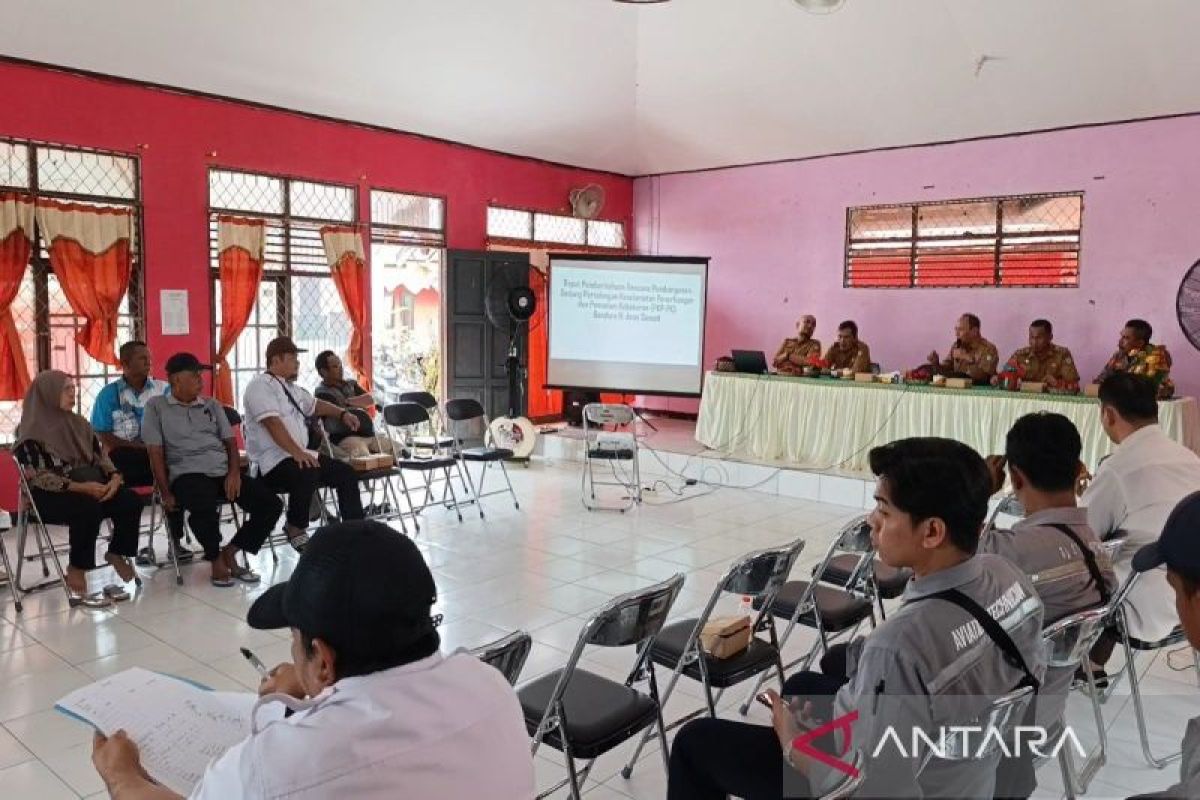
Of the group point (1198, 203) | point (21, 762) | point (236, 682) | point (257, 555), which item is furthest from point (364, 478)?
point (1198, 203)

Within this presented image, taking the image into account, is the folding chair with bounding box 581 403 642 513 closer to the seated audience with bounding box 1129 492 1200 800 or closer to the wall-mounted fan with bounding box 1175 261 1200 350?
the wall-mounted fan with bounding box 1175 261 1200 350

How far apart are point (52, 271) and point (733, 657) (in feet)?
18.3

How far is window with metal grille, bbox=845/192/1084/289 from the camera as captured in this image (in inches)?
328

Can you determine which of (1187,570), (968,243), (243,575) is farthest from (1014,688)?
(968,243)

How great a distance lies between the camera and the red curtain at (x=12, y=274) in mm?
5801

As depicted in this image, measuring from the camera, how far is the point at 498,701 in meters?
1.27

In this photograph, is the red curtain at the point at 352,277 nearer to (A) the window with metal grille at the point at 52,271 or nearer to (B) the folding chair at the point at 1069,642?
(A) the window with metal grille at the point at 52,271

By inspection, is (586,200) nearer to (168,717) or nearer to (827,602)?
(827,602)

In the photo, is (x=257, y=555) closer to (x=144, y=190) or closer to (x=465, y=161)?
(x=144, y=190)

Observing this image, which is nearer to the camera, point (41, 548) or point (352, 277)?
point (41, 548)

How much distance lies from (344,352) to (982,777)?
7.03m

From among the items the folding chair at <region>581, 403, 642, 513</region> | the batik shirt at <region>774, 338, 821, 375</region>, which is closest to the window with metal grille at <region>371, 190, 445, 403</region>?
the folding chair at <region>581, 403, 642, 513</region>

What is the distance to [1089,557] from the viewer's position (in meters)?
2.45

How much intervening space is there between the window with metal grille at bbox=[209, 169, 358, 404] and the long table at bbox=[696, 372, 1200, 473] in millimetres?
3505
